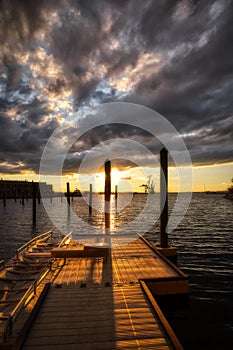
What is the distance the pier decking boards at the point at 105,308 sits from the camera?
5.42 meters

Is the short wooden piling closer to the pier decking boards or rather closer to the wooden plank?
the pier decking boards

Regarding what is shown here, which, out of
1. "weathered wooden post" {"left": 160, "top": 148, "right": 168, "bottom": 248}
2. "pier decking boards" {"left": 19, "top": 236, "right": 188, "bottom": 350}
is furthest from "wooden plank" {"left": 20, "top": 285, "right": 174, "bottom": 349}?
"weathered wooden post" {"left": 160, "top": 148, "right": 168, "bottom": 248}

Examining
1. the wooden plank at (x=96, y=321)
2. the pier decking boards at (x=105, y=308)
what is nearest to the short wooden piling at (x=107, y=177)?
the pier decking boards at (x=105, y=308)

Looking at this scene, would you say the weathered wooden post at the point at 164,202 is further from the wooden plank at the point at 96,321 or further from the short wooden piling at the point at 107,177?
the wooden plank at the point at 96,321

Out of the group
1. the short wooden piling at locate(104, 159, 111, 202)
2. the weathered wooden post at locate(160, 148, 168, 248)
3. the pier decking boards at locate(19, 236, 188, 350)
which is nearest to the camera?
the pier decking boards at locate(19, 236, 188, 350)

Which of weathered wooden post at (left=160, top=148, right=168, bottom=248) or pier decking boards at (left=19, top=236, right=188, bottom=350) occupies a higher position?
weathered wooden post at (left=160, top=148, right=168, bottom=248)

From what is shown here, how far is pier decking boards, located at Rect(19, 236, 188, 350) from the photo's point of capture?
5.42 m

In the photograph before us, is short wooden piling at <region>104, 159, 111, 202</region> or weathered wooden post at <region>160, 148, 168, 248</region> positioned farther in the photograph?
weathered wooden post at <region>160, 148, 168, 248</region>

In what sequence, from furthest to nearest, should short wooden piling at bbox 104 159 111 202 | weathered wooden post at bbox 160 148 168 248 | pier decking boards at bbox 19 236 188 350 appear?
weathered wooden post at bbox 160 148 168 248 → short wooden piling at bbox 104 159 111 202 → pier decking boards at bbox 19 236 188 350

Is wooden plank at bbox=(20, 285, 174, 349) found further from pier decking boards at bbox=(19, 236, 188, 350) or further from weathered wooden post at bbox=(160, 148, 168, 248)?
weathered wooden post at bbox=(160, 148, 168, 248)

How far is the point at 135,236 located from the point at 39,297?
473 inches

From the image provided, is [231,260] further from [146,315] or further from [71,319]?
[71,319]

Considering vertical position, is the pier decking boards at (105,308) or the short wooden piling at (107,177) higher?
the short wooden piling at (107,177)

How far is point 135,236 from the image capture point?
739 inches
